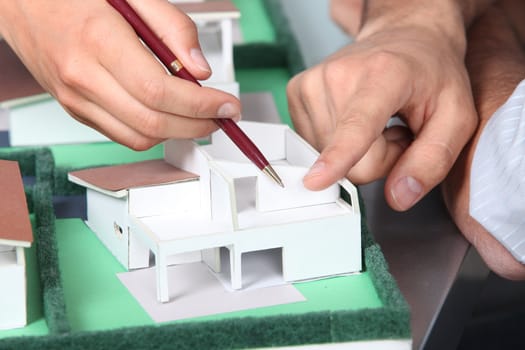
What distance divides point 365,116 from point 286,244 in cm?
17

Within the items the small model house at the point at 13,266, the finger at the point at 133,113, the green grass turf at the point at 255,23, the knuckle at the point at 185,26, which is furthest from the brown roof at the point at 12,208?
the green grass turf at the point at 255,23

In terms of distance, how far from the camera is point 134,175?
77cm

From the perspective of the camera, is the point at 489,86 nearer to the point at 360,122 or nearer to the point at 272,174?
the point at 360,122

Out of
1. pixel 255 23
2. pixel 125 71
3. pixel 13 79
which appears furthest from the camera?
pixel 255 23

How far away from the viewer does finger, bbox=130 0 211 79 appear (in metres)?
0.73

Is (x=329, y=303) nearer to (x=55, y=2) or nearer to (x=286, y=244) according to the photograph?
(x=286, y=244)

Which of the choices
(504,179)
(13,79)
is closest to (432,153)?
(504,179)

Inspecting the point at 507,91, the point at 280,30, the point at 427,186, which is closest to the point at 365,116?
the point at 427,186

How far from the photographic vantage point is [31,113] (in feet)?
3.32

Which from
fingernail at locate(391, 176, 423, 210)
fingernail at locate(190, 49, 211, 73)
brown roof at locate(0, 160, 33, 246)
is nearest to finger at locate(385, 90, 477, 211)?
fingernail at locate(391, 176, 423, 210)

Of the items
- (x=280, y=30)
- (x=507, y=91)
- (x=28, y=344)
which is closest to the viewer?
(x=28, y=344)

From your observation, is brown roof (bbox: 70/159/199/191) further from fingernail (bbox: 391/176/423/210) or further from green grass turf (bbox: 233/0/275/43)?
green grass turf (bbox: 233/0/275/43)

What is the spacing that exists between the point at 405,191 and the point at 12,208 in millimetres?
373

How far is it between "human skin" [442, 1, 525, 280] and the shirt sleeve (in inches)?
1.1
